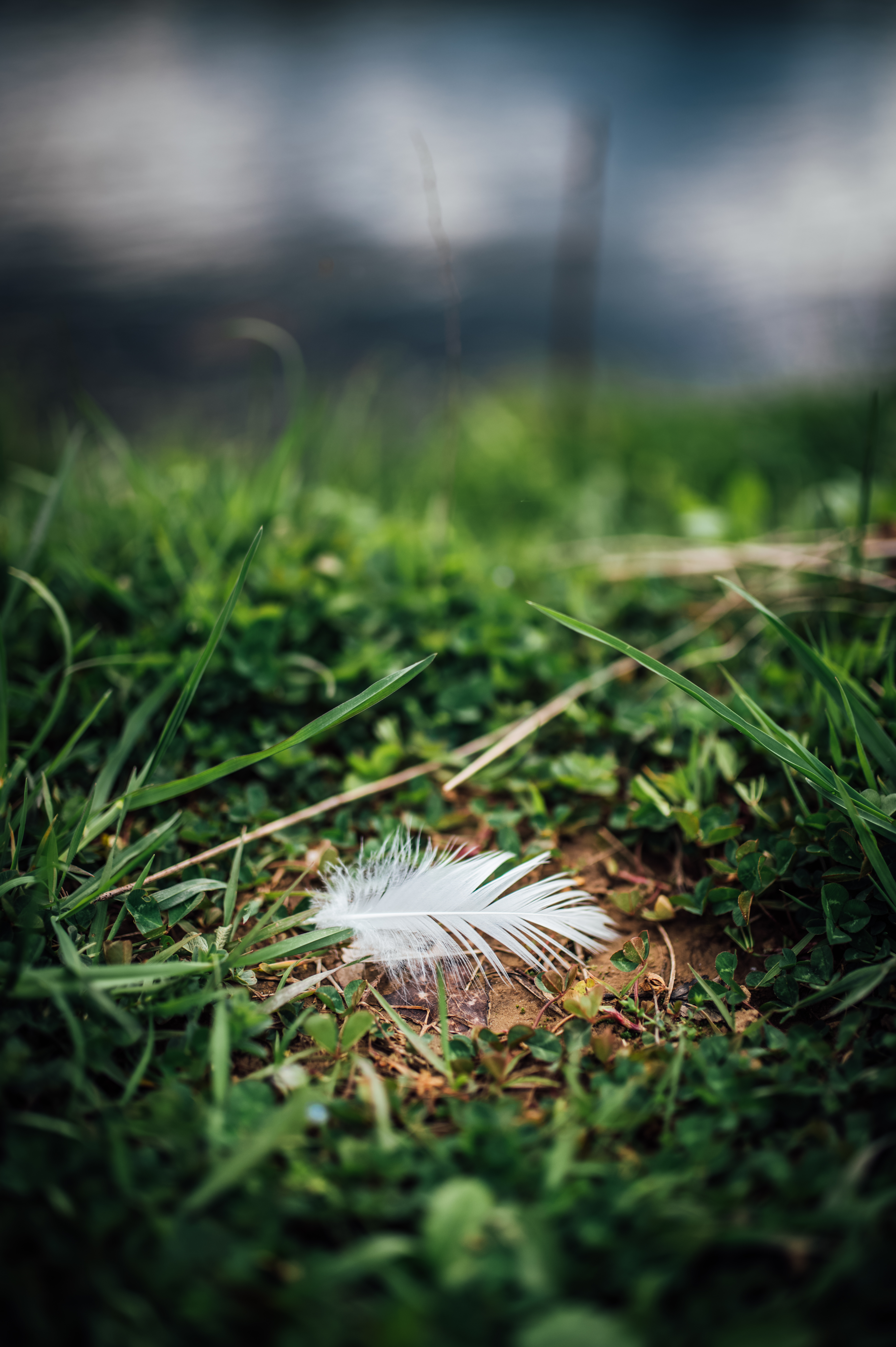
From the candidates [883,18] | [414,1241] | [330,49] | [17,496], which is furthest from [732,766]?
[883,18]

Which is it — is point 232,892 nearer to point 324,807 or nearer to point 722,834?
point 324,807

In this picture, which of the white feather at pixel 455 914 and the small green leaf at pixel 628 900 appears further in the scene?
the small green leaf at pixel 628 900

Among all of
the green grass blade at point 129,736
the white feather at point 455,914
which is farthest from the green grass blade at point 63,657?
the white feather at point 455,914

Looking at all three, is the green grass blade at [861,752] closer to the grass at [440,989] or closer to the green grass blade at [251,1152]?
the grass at [440,989]

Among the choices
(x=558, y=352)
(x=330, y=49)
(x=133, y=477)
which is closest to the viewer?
(x=133, y=477)

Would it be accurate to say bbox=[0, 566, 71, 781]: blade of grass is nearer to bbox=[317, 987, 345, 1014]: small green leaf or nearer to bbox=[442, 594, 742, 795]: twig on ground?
bbox=[317, 987, 345, 1014]: small green leaf

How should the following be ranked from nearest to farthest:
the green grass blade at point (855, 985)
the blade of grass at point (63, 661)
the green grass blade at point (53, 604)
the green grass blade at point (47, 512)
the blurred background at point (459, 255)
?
the green grass blade at point (855, 985) → the blade of grass at point (63, 661) → the green grass blade at point (53, 604) → the green grass blade at point (47, 512) → the blurred background at point (459, 255)

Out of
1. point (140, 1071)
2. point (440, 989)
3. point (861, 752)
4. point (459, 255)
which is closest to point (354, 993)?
point (440, 989)

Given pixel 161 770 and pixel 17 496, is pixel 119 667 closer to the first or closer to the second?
pixel 161 770
